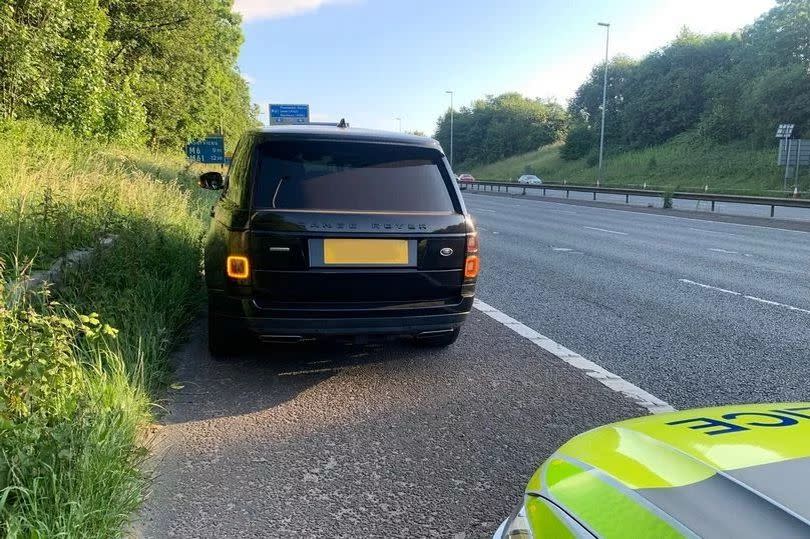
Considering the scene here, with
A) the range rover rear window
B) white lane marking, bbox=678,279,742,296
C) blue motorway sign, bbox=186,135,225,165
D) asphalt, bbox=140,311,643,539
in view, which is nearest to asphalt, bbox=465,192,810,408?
white lane marking, bbox=678,279,742,296

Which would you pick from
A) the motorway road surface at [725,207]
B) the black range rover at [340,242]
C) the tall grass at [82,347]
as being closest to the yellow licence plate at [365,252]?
the black range rover at [340,242]

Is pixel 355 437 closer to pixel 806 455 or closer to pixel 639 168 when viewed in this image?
pixel 806 455

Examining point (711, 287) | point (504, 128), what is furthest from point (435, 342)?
point (504, 128)

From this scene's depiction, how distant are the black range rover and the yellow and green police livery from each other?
7.65ft

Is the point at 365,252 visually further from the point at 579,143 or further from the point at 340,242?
the point at 579,143

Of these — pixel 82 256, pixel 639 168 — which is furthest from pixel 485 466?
pixel 639 168

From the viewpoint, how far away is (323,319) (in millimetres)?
4008

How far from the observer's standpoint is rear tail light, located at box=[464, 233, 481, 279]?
4.34 meters

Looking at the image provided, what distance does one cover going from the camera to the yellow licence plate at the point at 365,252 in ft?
13.0

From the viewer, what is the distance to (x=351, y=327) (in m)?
4.05

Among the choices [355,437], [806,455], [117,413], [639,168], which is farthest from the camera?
[639,168]

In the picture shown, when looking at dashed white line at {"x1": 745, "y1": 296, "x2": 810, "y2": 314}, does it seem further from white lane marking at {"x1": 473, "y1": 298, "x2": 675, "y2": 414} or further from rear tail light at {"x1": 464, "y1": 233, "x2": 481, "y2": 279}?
rear tail light at {"x1": 464, "y1": 233, "x2": 481, "y2": 279}

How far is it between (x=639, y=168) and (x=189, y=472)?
54.8 m

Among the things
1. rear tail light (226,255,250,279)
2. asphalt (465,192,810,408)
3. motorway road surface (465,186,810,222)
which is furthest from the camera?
motorway road surface (465,186,810,222)
